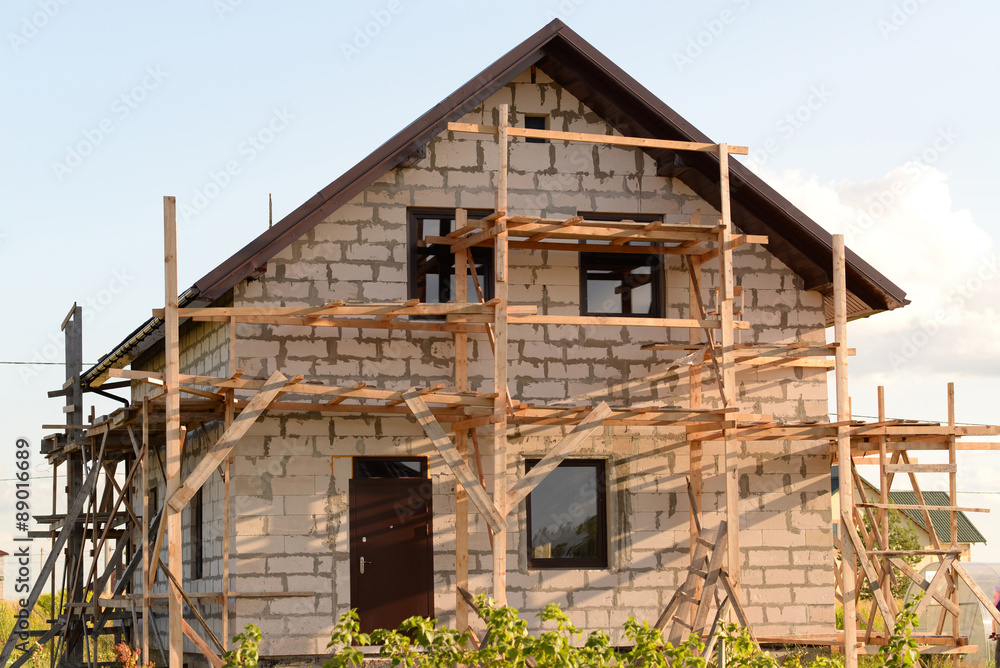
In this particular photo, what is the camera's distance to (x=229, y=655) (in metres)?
8.40

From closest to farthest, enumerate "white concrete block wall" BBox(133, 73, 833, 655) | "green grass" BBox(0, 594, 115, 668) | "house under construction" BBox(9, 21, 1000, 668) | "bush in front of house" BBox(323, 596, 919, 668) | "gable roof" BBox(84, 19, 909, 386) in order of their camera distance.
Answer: "bush in front of house" BBox(323, 596, 919, 668) < "house under construction" BBox(9, 21, 1000, 668) < "white concrete block wall" BBox(133, 73, 833, 655) < "gable roof" BBox(84, 19, 909, 386) < "green grass" BBox(0, 594, 115, 668)

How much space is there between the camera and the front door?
538 inches

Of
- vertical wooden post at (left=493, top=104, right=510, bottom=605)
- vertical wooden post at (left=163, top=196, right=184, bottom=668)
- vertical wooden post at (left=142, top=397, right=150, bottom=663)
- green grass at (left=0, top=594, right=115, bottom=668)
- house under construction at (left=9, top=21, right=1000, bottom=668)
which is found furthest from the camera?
green grass at (left=0, top=594, right=115, bottom=668)

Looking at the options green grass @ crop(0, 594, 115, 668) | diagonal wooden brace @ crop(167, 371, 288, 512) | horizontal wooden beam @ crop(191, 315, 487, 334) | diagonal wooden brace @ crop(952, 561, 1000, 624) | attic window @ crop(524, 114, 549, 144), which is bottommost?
green grass @ crop(0, 594, 115, 668)

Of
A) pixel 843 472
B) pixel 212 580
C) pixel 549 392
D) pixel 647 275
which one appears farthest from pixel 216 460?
pixel 843 472

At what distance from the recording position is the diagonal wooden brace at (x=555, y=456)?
12.0 metres

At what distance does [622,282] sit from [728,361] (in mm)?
2178

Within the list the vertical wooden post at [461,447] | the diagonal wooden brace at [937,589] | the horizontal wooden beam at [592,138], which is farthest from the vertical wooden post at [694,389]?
the vertical wooden post at [461,447]

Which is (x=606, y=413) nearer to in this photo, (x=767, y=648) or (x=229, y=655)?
(x=767, y=648)

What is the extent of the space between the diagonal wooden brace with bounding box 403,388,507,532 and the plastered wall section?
2.05 m

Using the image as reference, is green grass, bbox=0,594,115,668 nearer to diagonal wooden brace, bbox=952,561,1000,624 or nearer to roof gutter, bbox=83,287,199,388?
roof gutter, bbox=83,287,199,388

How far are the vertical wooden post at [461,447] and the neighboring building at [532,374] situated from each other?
21 cm

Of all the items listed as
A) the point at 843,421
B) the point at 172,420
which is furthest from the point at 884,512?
the point at 172,420

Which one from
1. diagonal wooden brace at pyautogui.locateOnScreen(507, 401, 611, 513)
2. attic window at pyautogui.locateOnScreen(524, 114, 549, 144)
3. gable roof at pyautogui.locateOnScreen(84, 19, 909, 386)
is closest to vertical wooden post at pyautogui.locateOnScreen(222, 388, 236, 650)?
gable roof at pyautogui.locateOnScreen(84, 19, 909, 386)
